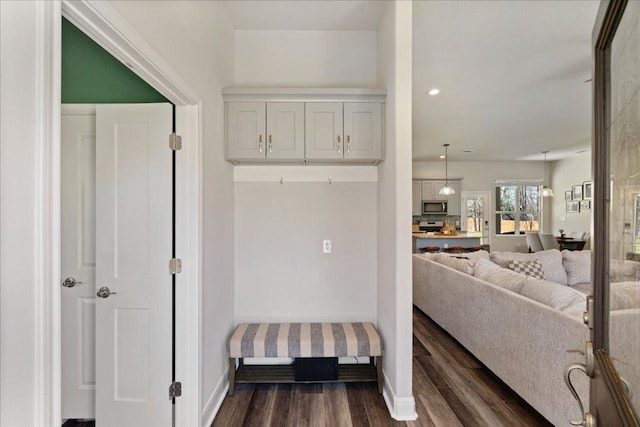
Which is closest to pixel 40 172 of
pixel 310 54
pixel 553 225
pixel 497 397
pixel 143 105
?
pixel 143 105

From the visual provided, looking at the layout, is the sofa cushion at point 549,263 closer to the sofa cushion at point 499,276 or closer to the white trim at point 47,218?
the sofa cushion at point 499,276

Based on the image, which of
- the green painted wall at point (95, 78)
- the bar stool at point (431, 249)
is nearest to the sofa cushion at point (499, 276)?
the green painted wall at point (95, 78)

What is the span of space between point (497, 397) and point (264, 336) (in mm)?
1814

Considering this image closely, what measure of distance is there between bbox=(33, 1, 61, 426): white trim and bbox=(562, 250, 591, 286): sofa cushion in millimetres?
5216

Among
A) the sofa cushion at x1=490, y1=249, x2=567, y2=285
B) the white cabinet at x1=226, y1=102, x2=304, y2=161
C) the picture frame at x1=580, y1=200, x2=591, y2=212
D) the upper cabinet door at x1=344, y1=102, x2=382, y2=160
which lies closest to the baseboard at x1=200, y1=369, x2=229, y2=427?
the white cabinet at x1=226, y1=102, x2=304, y2=161

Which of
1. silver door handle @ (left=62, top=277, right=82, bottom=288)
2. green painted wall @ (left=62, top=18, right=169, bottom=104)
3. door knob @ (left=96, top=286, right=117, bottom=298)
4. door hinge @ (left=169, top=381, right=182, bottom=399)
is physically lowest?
door hinge @ (left=169, top=381, right=182, bottom=399)

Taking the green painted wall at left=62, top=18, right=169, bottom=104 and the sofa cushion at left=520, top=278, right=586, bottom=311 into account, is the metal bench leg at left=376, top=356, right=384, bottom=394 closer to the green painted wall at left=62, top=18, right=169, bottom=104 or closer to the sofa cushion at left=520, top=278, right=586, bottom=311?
the sofa cushion at left=520, top=278, right=586, bottom=311

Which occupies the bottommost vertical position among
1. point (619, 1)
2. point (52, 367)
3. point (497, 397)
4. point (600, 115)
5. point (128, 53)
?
point (497, 397)

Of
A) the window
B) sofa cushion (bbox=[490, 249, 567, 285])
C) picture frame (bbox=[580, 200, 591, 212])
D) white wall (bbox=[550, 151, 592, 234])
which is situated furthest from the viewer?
the window

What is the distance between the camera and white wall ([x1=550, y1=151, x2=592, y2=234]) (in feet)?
24.7

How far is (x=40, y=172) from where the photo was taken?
78 cm

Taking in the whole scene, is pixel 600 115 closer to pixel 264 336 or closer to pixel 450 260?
pixel 264 336

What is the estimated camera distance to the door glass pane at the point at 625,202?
0.55 meters

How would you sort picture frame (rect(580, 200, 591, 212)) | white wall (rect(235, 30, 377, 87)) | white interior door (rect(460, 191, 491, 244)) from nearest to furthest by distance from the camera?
1. white wall (rect(235, 30, 377, 87))
2. picture frame (rect(580, 200, 591, 212))
3. white interior door (rect(460, 191, 491, 244))
